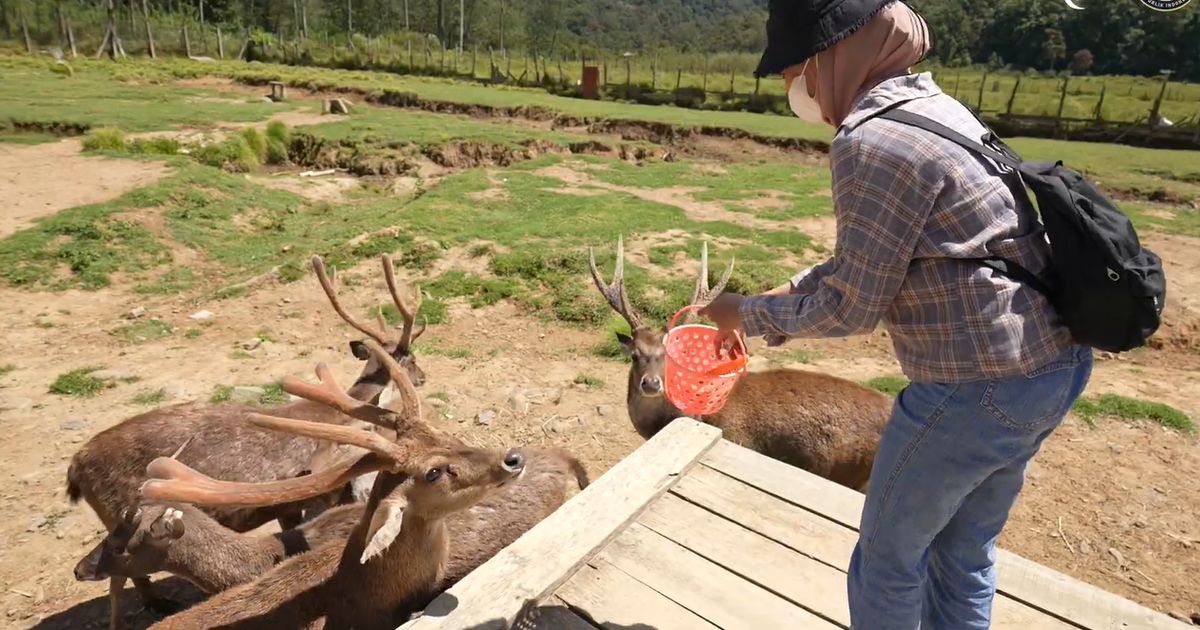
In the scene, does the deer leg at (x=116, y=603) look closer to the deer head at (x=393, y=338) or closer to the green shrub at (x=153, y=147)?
the deer head at (x=393, y=338)

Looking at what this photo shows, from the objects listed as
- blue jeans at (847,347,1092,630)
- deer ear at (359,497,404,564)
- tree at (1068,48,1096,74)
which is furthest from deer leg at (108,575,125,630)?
tree at (1068,48,1096,74)

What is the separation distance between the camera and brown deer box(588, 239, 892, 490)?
500 cm

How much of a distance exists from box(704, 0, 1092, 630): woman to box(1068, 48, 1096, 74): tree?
72.7 meters

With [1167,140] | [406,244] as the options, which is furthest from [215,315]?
[1167,140]

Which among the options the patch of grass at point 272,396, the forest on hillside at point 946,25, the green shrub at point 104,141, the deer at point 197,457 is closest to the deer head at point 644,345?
the deer at point 197,457

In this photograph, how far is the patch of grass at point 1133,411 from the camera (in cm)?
625

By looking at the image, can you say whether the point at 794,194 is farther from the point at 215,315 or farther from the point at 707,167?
the point at 215,315


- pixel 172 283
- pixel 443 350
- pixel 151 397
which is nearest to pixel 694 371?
pixel 443 350

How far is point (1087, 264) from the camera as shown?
1781 millimetres

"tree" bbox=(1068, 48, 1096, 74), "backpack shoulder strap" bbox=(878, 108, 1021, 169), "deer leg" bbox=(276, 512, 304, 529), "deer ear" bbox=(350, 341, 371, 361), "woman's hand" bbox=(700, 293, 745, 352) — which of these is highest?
"tree" bbox=(1068, 48, 1096, 74)

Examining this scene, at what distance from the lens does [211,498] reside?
8.23 ft

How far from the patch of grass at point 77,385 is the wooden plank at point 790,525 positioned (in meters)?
5.73

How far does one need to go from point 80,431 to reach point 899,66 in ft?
22.0

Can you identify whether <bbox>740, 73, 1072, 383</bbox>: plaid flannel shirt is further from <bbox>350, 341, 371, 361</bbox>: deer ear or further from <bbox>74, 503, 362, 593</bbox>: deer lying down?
<bbox>350, 341, 371, 361</bbox>: deer ear
